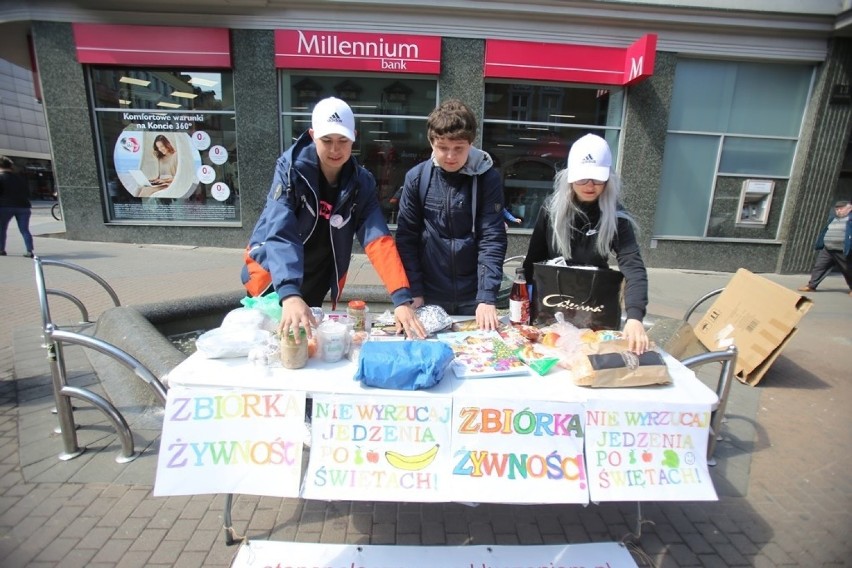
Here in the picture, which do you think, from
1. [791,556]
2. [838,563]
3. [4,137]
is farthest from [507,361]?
[4,137]

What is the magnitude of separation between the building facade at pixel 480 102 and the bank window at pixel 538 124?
0.12 ft

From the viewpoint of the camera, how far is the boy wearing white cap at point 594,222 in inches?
83.4

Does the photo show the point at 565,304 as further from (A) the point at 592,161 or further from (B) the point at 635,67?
(B) the point at 635,67

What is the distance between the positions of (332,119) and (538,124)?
738cm

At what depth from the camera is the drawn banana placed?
5.32 feet

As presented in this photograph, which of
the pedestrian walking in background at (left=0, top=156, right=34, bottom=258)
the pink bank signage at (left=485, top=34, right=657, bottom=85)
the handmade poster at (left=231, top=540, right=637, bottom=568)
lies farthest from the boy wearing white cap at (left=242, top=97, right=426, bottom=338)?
the pedestrian walking in background at (left=0, top=156, right=34, bottom=258)

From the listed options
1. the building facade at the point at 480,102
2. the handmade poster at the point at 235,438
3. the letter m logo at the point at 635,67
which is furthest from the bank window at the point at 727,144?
the handmade poster at the point at 235,438

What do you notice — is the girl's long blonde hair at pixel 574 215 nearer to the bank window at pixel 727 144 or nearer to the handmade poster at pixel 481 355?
the handmade poster at pixel 481 355

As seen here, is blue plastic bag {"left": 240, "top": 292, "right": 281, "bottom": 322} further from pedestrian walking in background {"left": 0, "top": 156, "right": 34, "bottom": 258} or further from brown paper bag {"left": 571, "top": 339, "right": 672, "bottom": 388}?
pedestrian walking in background {"left": 0, "top": 156, "right": 34, "bottom": 258}

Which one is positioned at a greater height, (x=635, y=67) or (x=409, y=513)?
(x=635, y=67)

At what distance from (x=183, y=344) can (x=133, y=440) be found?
1.63 m

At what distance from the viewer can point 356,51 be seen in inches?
305

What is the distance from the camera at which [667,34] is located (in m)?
7.91

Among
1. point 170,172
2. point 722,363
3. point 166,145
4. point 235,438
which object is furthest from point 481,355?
point 166,145
